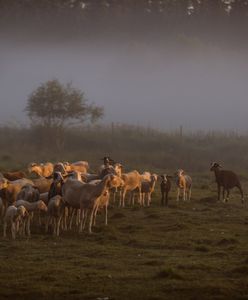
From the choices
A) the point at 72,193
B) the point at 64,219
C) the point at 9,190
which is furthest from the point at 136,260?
the point at 9,190

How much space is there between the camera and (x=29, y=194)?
86.7 ft

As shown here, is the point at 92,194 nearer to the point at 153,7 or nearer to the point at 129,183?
the point at 129,183

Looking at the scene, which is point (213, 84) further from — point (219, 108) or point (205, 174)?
point (205, 174)

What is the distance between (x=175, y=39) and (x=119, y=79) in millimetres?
15082

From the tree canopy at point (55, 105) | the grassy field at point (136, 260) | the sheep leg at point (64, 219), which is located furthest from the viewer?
the tree canopy at point (55, 105)

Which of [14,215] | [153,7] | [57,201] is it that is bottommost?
[14,215]

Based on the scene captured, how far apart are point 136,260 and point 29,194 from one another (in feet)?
25.8

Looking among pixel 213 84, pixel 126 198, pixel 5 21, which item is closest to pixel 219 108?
pixel 213 84

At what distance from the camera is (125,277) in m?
17.5

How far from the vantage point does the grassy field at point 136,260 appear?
643 inches

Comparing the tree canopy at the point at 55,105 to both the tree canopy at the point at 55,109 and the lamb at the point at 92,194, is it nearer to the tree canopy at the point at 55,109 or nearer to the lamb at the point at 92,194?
the tree canopy at the point at 55,109

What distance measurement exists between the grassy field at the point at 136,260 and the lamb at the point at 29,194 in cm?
132

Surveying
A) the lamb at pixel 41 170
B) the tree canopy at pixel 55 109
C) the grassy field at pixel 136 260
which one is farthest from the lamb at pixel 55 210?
the tree canopy at pixel 55 109

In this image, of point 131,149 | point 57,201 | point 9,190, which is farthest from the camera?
point 131,149
